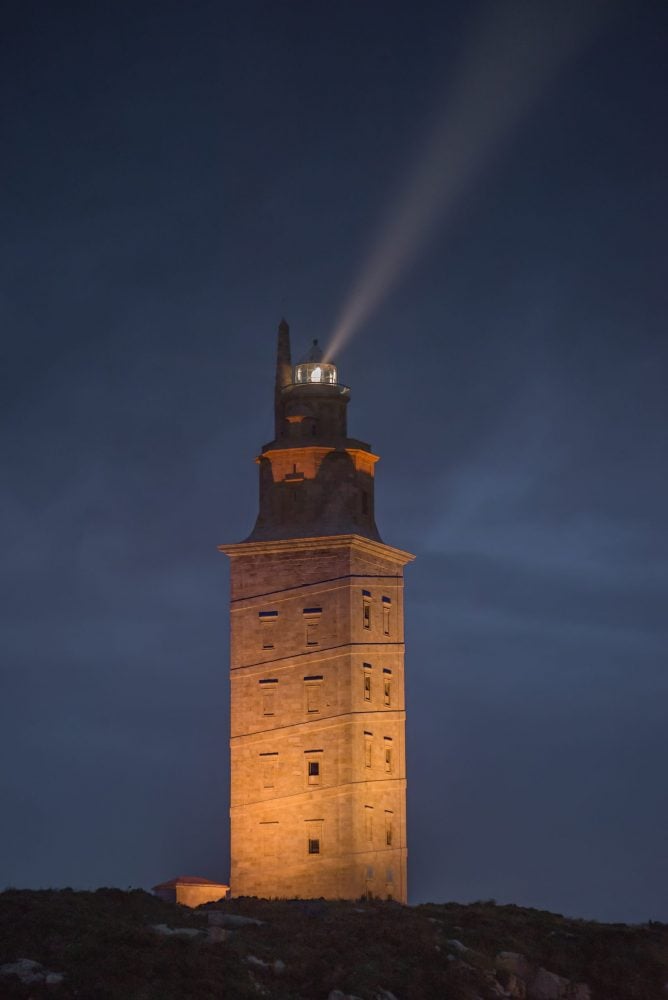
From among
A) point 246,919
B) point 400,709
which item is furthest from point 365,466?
point 246,919

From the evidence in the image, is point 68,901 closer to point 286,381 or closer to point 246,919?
point 246,919

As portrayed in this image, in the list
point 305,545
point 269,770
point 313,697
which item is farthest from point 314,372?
point 269,770

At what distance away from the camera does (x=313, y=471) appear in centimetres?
7531

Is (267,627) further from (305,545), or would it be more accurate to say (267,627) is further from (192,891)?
(192,891)

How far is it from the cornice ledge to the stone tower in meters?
Answer: 0.06

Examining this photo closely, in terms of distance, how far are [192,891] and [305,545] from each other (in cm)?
1445

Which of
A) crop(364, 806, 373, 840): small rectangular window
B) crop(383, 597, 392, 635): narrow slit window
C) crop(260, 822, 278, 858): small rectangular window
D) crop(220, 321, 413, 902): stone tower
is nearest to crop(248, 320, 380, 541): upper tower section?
crop(220, 321, 413, 902): stone tower

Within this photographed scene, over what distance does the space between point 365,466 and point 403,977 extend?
2893cm

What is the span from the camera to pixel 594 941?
58.8 m

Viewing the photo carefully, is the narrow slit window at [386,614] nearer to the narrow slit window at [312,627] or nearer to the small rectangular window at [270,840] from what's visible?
the narrow slit window at [312,627]

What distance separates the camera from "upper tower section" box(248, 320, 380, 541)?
7444 centimetres

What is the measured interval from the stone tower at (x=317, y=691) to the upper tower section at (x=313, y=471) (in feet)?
0.25

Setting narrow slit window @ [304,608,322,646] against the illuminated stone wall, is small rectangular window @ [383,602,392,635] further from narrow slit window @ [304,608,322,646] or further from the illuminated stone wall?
narrow slit window @ [304,608,322,646]

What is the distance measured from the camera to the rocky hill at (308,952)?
47.2 metres
